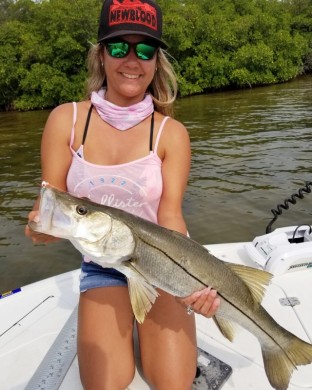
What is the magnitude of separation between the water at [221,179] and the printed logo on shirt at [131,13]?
484 centimetres

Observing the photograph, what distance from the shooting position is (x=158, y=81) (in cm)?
323

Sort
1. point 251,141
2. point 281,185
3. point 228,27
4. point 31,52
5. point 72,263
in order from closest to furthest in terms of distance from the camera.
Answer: point 72,263 < point 281,185 < point 251,141 < point 31,52 < point 228,27

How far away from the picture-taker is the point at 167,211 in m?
3.02

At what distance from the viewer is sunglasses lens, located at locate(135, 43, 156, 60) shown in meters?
2.85

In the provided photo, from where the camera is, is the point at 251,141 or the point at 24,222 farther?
the point at 251,141

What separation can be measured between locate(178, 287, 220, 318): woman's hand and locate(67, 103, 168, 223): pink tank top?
34.5 inches

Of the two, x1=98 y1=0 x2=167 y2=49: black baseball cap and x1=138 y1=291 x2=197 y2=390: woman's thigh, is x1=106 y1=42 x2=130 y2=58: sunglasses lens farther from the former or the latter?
x1=138 y1=291 x2=197 y2=390: woman's thigh

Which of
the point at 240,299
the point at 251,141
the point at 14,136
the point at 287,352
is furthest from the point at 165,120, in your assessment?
the point at 14,136

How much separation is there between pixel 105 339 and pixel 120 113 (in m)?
1.63

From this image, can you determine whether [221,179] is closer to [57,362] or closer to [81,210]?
[57,362]

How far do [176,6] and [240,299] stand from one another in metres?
37.4

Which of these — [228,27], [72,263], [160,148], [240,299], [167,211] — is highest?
[228,27]

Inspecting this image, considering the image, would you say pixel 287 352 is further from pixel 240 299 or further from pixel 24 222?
pixel 24 222

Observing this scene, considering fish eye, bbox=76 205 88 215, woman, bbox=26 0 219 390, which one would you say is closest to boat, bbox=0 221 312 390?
woman, bbox=26 0 219 390
